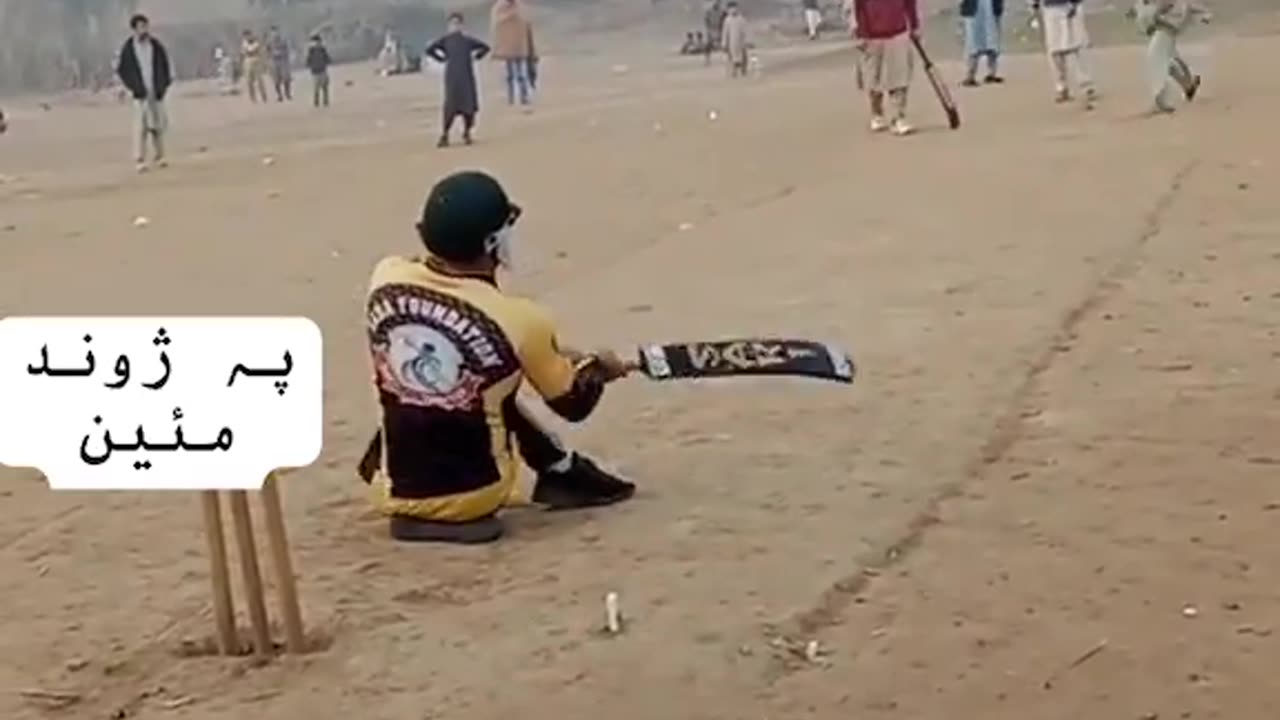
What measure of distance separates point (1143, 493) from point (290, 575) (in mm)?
2770

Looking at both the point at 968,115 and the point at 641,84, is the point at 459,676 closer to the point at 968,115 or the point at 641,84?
the point at 968,115

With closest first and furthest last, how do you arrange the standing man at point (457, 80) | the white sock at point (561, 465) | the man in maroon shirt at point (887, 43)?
the white sock at point (561, 465) → the man in maroon shirt at point (887, 43) → the standing man at point (457, 80)

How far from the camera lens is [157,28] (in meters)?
68.2

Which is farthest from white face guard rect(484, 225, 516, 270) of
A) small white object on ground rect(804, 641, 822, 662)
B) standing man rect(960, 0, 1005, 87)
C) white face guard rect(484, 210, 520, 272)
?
standing man rect(960, 0, 1005, 87)

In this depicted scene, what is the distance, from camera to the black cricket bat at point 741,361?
751 centimetres

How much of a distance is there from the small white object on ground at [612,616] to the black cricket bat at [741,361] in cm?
117

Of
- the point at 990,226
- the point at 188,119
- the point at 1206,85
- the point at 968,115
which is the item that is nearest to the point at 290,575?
the point at 990,226

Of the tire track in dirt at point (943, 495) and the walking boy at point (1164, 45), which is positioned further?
the walking boy at point (1164, 45)

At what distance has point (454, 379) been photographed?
23.6 feet

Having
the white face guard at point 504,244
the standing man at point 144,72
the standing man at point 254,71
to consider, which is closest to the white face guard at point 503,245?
the white face guard at point 504,244

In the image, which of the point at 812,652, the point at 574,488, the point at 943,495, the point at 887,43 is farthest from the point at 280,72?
the point at 812,652

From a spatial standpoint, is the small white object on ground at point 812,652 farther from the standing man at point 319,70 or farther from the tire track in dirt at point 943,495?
the standing man at point 319,70

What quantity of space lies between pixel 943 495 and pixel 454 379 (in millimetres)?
1576

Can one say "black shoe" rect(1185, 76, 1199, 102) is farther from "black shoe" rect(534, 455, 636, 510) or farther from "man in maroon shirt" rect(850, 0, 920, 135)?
"black shoe" rect(534, 455, 636, 510)
